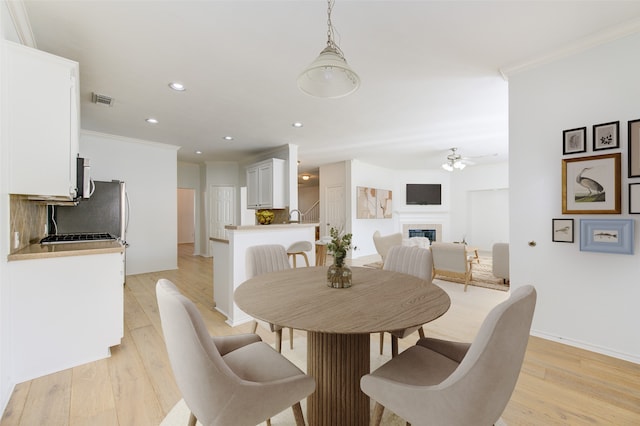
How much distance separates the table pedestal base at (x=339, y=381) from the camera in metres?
1.38

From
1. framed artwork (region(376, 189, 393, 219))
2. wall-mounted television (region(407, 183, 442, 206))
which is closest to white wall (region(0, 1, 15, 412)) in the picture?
framed artwork (region(376, 189, 393, 219))

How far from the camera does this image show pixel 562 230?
2.40 m

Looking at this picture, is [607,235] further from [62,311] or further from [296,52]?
[62,311]

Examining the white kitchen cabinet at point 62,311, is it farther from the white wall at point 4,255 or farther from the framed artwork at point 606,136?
the framed artwork at point 606,136

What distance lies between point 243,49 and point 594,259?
11.5 feet

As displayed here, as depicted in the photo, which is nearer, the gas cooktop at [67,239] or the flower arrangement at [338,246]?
the flower arrangement at [338,246]

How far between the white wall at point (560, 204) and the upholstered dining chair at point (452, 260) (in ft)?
4.64

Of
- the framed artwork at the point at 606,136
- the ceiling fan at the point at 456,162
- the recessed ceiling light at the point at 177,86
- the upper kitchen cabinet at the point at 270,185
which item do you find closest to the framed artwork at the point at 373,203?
the ceiling fan at the point at 456,162

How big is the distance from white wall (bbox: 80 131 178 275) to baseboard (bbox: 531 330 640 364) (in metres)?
5.96

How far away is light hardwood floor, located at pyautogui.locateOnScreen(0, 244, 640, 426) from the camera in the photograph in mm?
1557

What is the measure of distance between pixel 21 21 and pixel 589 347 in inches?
199

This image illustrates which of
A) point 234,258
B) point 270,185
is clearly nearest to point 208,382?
point 234,258

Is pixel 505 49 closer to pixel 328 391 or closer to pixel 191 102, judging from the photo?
pixel 328 391

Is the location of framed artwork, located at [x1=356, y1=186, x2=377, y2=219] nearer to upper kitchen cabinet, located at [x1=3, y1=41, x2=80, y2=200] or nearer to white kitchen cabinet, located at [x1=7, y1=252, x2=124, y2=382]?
white kitchen cabinet, located at [x1=7, y1=252, x2=124, y2=382]
